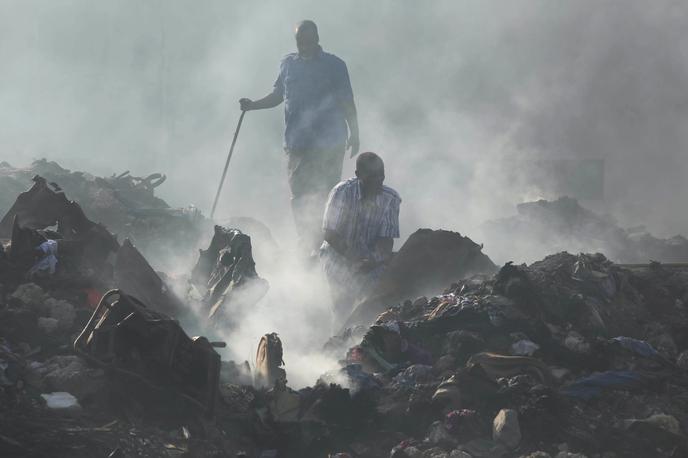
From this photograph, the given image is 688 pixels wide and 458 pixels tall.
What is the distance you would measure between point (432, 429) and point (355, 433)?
16.1 inches

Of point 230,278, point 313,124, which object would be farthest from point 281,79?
point 230,278

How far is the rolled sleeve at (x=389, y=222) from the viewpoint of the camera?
22.1ft

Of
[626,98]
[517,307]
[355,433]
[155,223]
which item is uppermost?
[626,98]

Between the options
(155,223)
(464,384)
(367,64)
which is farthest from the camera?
(367,64)

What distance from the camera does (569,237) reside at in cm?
1165

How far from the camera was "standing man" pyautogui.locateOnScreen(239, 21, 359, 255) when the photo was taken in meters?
8.48

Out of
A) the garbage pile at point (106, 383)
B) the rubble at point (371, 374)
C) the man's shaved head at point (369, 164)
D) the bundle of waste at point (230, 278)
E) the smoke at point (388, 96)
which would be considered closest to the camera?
the garbage pile at point (106, 383)

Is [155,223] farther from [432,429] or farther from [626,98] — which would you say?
[626,98]

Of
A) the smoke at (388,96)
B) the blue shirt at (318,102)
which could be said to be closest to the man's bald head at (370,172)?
the blue shirt at (318,102)

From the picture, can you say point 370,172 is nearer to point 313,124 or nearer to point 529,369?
point 313,124

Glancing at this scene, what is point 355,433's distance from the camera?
4.36m

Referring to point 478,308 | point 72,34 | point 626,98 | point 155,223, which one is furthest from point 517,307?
point 72,34

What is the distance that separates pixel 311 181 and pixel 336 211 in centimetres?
189

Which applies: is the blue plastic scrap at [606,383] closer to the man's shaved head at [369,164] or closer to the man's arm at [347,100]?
the man's shaved head at [369,164]
